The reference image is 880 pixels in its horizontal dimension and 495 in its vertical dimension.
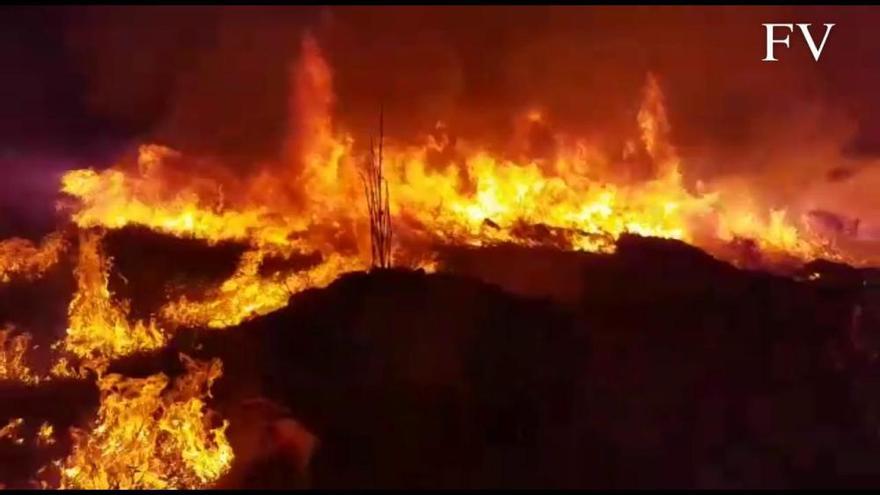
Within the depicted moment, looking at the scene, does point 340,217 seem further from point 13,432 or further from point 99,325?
point 13,432

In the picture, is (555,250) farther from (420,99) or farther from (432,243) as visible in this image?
(420,99)

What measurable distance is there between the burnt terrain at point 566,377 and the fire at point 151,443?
56 centimetres

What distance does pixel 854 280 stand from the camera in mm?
21109

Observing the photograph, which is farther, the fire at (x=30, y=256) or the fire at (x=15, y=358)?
the fire at (x=30, y=256)

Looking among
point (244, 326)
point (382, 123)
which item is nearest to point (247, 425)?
point (244, 326)

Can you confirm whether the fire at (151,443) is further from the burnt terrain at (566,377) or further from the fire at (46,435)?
the fire at (46,435)

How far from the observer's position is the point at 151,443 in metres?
16.1

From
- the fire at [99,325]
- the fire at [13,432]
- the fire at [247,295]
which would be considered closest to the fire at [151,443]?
the fire at [13,432]

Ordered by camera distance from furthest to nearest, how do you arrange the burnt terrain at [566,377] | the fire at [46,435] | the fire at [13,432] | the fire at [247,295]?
1. the fire at [247,295]
2. the fire at [13,432]
3. the fire at [46,435]
4. the burnt terrain at [566,377]

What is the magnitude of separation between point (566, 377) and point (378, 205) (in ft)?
22.7

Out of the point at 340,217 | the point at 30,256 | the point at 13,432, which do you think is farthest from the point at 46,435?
the point at 340,217

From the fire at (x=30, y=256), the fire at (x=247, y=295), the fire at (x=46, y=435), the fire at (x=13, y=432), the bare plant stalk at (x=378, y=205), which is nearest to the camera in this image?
the fire at (x=46, y=435)

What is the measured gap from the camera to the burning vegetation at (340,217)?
755 inches

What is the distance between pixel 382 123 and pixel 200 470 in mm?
10776
